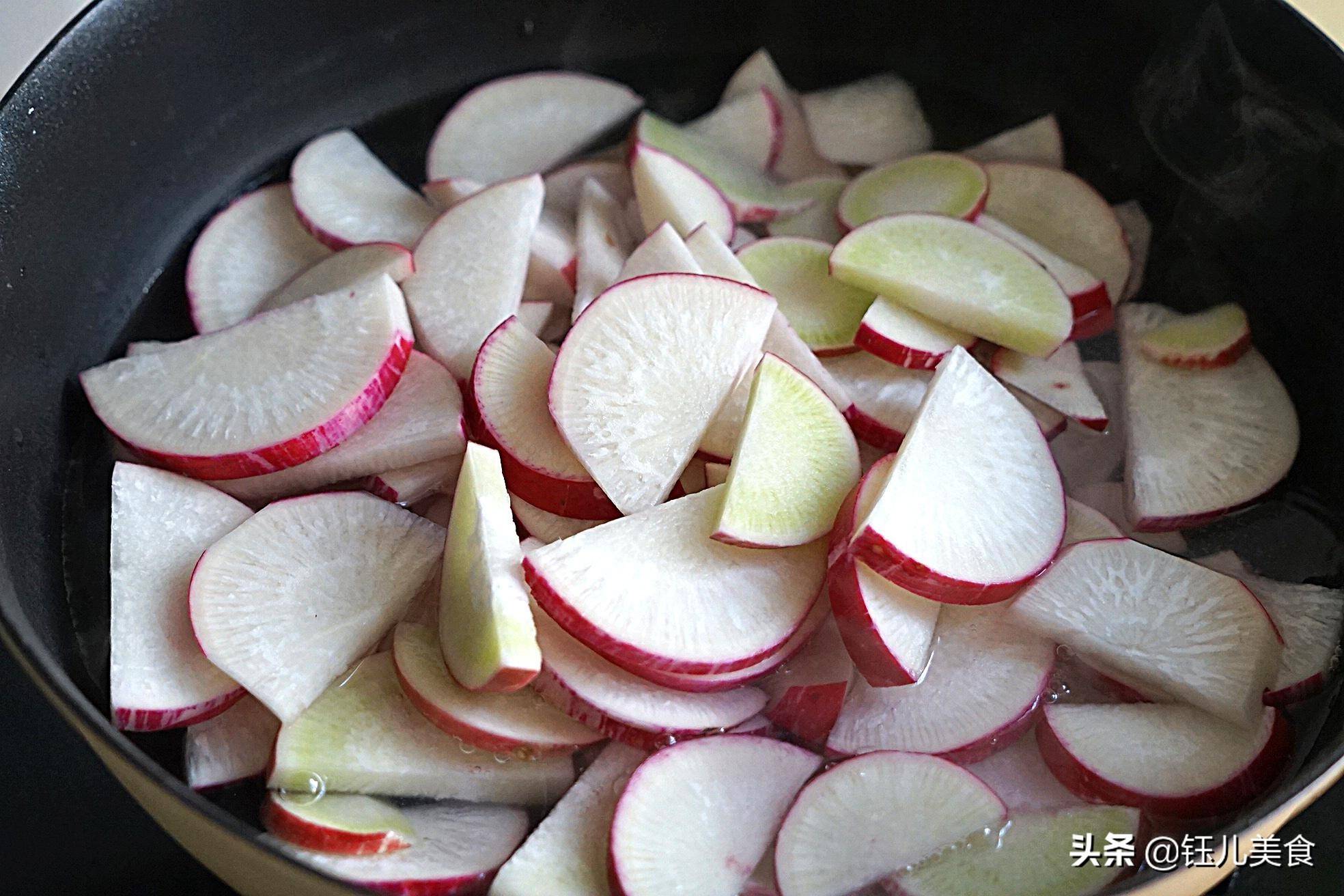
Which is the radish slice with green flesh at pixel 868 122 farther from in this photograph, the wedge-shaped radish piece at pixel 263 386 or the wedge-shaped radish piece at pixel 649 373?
the wedge-shaped radish piece at pixel 263 386

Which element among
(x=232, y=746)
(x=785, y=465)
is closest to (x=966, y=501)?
(x=785, y=465)

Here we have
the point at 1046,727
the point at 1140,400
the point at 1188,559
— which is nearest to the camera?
the point at 1046,727

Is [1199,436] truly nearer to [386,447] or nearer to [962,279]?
[962,279]

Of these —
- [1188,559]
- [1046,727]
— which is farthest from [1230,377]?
[1046,727]

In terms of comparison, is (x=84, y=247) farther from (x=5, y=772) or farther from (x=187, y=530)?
(x=5, y=772)

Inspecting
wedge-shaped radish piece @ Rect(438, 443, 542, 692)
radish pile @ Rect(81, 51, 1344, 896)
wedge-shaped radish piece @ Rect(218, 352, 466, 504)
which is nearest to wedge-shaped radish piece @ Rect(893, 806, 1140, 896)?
radish pile @ Rect(81, 51, 1344, 896)

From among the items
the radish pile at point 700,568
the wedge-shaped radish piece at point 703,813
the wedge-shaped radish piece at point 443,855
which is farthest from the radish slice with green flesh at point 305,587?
the wedge-shaped radish piece at point 703,813
